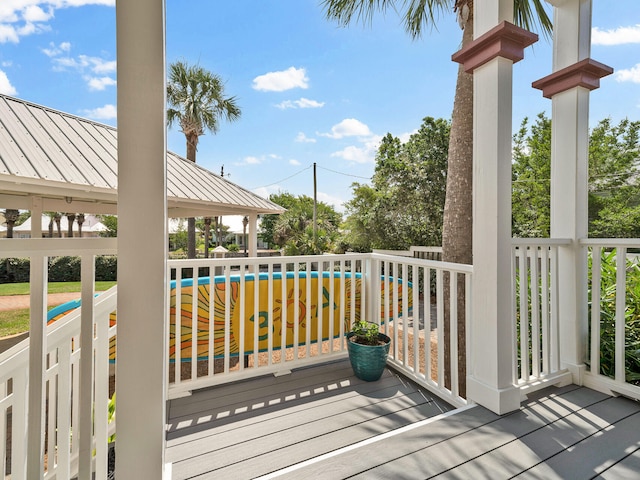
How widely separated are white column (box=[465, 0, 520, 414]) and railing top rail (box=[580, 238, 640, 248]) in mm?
782

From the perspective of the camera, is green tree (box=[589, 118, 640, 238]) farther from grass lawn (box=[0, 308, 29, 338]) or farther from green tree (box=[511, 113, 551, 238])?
grass lawn (box=[0, 308, 29, 338])

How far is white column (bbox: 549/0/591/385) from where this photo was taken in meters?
2.32

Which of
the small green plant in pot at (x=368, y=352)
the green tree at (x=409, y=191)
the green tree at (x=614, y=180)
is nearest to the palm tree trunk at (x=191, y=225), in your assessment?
the green tree at (x=409, y=191)

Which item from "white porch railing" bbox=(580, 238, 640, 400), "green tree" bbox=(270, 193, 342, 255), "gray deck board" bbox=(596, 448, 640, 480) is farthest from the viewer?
"green tree" bbox=(270, 193, 342, 255)

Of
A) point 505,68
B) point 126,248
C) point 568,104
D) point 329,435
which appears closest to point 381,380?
point 329,435

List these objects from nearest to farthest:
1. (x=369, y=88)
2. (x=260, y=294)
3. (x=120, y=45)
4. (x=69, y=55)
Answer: (x=120, y=45), (x=260, y=294), (x=69, y=55), (x=369, y=88)

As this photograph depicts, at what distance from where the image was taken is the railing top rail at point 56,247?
3.00ft

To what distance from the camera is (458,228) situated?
11.6ft

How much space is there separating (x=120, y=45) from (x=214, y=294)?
1.96m

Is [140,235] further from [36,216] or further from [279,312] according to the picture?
[36,216]

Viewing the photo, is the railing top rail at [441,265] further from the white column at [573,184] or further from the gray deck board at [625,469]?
the gray deck board at [625,469]

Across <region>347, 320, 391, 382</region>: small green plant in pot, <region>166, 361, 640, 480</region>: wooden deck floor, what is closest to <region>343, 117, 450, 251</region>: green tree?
<region>347, 320, 391, 382</region>: small green plant in pot

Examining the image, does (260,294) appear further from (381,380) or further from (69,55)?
(69,55)

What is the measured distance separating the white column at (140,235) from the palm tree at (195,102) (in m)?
9.92
